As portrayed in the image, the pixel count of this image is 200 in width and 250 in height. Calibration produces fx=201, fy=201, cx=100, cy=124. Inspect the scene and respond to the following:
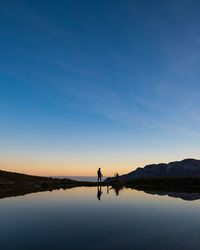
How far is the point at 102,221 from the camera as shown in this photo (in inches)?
555

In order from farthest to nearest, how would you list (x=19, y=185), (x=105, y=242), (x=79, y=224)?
(x=19, y=185) < (x=79, y=224) < (x=105, y=242)

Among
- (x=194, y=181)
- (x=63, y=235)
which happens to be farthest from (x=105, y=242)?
(x=194, y=181)

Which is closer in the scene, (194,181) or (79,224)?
(79,224)

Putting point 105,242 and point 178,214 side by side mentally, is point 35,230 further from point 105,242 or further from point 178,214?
point 178,214

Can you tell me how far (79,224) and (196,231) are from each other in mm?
7204

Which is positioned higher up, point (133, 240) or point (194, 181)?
point (194, 181)

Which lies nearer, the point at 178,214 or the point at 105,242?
the point at 105,242

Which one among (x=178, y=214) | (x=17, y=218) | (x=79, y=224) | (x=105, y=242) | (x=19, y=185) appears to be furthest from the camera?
(x=19, y=185)

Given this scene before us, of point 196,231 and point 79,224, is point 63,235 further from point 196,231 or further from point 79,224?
point 196,231

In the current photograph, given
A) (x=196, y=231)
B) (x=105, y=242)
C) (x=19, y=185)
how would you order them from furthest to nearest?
(x=19, y=185)
(x=196, y=231)
(x=105, y=242)

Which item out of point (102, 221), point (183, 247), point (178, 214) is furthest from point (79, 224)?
point (178, 214)

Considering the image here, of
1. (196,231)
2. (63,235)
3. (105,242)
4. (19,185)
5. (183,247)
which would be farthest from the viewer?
(19,185)

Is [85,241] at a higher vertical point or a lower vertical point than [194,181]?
lower

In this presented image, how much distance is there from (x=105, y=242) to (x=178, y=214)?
9.11 m
